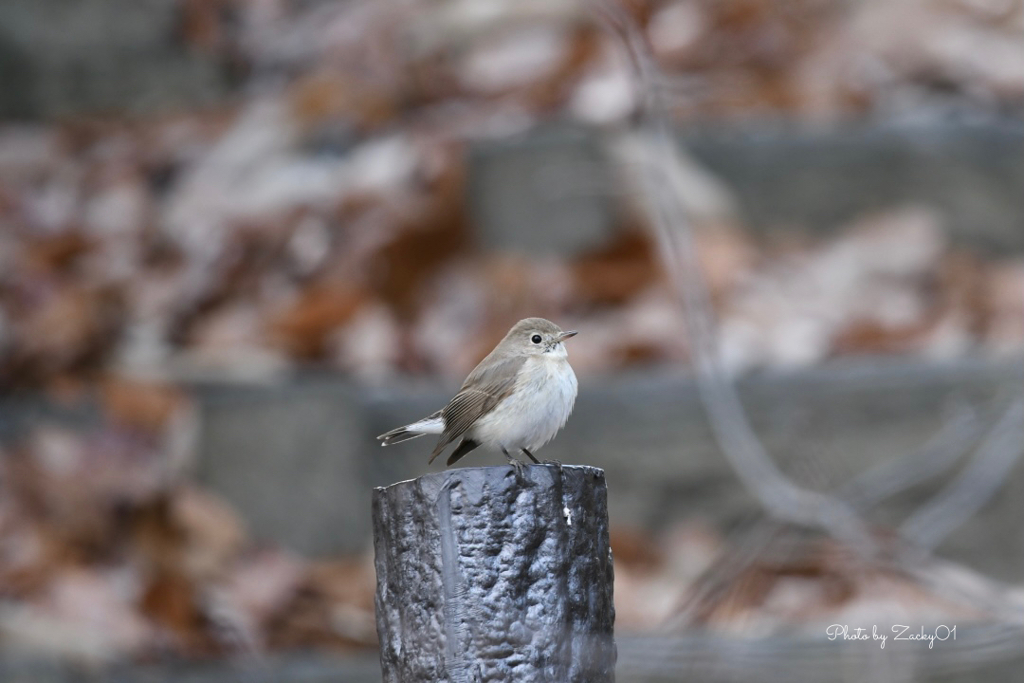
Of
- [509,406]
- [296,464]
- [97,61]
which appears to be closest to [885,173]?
[296,464]

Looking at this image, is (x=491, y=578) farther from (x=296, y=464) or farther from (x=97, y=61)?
(x=97, y=61)

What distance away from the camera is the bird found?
1.77 m

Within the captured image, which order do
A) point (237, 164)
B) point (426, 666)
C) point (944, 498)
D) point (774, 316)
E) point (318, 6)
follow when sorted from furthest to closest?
point (318, 6) → point (237, 164) → point (774, 316) → point (944, 498) → point (426, 666)

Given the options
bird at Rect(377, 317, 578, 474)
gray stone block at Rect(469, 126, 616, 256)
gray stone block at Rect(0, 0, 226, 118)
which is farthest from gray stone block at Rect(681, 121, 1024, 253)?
gray stone block at Rect(0, 0, 226, 118)

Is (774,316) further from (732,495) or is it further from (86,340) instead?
(86,340)

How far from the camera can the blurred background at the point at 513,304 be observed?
2.70 meters

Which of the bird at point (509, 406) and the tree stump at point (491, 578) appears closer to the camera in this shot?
the tree stump at point (491, 578)

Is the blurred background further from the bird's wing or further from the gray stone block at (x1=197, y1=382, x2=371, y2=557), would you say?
the bird's wing

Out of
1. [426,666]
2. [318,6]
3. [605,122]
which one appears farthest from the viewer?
[318,6]

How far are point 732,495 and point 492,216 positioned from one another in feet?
3.48

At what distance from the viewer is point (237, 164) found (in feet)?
13.2

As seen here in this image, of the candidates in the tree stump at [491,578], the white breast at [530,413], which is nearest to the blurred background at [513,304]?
the white breast at [530,413]

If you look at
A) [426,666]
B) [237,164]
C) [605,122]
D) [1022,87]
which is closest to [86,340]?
[237,164]

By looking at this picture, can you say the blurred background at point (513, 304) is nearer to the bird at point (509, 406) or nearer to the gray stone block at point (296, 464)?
the gray stone block at point (296, 464)
